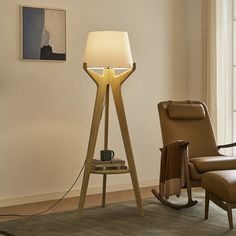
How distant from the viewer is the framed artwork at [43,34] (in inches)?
201

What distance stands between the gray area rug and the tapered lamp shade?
1.35 metres

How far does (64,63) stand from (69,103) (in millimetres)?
444

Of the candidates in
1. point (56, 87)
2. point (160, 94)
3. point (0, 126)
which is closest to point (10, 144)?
point (0, 126)

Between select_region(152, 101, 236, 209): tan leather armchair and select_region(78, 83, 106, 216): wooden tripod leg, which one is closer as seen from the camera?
select_region(78, 83, 106, 216): wooden tripod leg

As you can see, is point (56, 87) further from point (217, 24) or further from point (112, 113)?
point (217, 24)

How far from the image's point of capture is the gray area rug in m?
3.87

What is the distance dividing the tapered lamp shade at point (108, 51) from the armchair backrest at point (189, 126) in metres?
0.98

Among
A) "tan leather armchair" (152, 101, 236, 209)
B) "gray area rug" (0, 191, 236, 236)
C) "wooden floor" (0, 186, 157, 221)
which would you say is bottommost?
"wooden floor" (0, 186, 157, 221)

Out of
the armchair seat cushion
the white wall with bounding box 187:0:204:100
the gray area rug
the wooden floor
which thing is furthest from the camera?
the white wall with bounding box 187:0:204:100

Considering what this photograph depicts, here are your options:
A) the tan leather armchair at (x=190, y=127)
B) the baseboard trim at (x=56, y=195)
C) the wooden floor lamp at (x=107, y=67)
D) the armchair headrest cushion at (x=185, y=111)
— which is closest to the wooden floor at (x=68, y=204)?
the baseboard trim at (x=56, y=195)

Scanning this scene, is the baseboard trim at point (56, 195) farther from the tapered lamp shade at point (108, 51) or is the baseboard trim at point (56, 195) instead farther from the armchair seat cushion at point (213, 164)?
the tapered lamp shade at point (108, 51)

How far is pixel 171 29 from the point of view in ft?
20.9

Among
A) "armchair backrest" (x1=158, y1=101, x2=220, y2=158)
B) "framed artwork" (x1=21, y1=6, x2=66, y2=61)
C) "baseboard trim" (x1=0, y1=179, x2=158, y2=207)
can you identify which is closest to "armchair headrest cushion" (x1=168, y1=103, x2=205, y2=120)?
"armchair backrest" (x1=158, y1=101, x2=220, y2=158)

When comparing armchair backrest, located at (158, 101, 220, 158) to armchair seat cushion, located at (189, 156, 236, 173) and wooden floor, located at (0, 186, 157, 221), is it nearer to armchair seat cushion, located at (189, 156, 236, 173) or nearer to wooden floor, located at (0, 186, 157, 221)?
armchair seat cushion, located at (189, 156, 236, 173)
